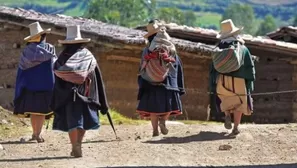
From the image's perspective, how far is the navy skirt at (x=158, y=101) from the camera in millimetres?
12898

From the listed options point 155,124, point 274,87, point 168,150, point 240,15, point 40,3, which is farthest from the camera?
point 40,3

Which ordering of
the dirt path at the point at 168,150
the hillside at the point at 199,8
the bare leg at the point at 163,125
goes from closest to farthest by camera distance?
the dirt path at the point at 168,150 → the bare leg at the point at 163,125 → the hillside at the point at 199,8

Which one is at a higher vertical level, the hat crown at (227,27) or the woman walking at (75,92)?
the hat crown at (227,27)

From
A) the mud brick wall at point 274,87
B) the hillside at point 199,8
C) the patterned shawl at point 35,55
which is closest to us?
the patterned shawl at point 35,55

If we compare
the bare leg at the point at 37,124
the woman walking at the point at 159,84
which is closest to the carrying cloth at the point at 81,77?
the bare leg at the point at 37,124

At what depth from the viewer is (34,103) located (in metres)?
12.5

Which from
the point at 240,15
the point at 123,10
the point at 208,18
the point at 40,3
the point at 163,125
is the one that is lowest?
the point at 208,18

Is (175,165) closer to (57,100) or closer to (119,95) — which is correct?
(57,100)

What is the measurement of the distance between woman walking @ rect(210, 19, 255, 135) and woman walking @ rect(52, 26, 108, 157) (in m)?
2.49

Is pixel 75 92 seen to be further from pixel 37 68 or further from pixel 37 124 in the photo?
pixel 37 124

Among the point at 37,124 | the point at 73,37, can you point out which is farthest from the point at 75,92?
the point at 37,124

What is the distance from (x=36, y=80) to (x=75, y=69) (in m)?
1.83

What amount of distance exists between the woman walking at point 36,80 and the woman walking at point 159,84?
1.44 metres

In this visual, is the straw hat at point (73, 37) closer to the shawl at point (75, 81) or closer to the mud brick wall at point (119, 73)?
the shawl at point (75, 81)
